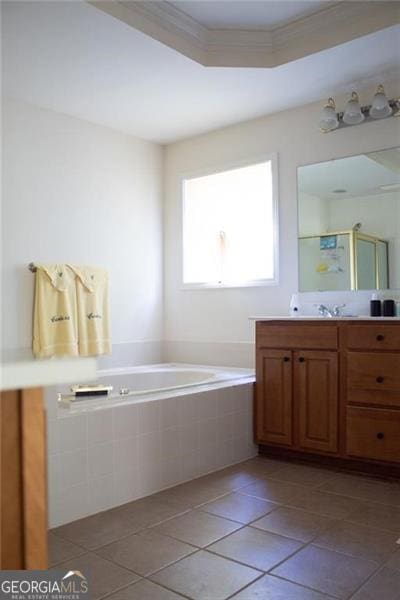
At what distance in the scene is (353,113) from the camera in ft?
10.8

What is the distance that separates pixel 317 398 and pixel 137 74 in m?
2.16

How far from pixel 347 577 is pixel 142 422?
119 centimetres

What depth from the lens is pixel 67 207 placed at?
3.73 m

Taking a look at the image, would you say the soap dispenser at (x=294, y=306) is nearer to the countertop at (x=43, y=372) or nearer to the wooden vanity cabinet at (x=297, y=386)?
the wooden vanity cabinet at (x=297, y=386)

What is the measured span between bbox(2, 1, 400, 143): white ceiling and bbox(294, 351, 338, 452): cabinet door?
1.67 meters

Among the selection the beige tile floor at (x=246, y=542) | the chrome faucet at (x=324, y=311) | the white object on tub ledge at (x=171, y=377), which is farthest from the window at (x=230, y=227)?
the beige tile floor at (x=246, y=542)

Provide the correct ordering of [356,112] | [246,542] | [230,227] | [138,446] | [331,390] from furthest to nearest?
1. [230,227]
2. [356,112]
3. [331,390]
4. [138,446]
5. [246,542]

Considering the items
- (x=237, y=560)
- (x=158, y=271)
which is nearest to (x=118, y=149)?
(x=158, y=271)

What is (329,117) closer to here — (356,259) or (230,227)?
(356,259)

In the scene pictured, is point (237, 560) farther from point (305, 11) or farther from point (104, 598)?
point (305, 11)

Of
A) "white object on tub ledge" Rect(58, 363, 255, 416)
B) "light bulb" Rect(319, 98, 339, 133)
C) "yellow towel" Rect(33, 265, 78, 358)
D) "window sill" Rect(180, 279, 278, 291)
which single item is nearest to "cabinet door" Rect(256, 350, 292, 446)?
"white object on tub ledge" Rect(58, 363, 255, 416)

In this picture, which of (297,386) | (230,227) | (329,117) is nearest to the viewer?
(297,386)

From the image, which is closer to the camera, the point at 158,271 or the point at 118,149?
the point at 118,149

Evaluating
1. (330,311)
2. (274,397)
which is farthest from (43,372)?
(330,311)
